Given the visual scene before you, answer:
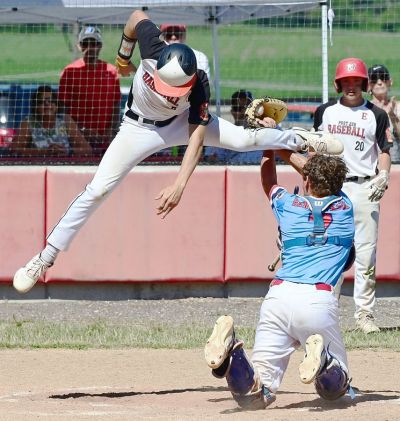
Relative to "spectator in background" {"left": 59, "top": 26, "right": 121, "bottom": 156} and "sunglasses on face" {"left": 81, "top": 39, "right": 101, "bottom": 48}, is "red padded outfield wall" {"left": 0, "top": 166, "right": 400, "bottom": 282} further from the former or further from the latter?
"sunglasses on face" {"left": 81, "top": 39, "right": 101, "bottom": 48}

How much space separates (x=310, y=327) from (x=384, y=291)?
517cm

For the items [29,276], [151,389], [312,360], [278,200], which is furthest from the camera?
[29,276]

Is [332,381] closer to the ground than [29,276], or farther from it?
closer to the ground

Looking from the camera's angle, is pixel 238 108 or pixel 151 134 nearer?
pixel 151 134

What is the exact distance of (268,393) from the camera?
6.38 metres

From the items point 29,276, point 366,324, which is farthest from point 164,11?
point 29,276

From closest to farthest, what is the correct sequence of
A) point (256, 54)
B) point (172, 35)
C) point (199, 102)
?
point (199, 102) → point (172, 35) → point (256, 54)

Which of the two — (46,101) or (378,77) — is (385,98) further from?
(46,101)

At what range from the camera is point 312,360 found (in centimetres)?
592

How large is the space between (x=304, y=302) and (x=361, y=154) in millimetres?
3428

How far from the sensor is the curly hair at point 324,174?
20.4ft

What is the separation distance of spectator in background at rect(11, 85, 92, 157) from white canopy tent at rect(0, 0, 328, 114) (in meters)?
0.98

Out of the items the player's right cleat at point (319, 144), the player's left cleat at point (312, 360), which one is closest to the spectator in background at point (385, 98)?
the player's right cleat at point (319, 144)

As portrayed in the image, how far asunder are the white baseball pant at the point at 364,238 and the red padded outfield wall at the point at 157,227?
5.14ft
